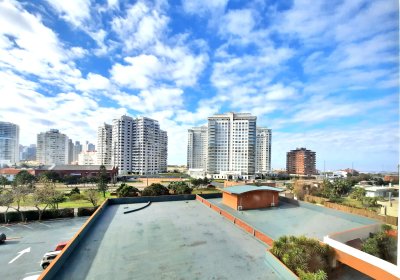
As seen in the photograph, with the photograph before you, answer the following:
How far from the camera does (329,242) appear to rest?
10242mm

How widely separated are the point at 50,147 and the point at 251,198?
529 ft

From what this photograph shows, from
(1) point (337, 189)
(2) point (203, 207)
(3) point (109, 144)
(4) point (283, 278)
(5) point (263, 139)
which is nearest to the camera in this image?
(4) point (283, 278)

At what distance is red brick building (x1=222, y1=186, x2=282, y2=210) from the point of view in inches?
746

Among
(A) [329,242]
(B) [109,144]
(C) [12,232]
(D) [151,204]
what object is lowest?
(C) [12,232]

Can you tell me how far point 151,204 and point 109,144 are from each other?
10106 centimetres

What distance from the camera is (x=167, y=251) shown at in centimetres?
1055

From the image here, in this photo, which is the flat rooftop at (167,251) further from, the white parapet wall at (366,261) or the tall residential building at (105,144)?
the tall residential building at (105,144)

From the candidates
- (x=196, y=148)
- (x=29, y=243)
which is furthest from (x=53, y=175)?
(x=196, y=148)

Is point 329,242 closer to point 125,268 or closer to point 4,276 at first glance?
point 125,268

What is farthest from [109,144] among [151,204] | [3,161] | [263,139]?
[151,204]

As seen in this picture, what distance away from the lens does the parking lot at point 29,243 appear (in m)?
16.5

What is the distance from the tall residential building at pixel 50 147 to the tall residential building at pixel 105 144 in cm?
5048

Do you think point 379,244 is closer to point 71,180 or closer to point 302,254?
point 302,254

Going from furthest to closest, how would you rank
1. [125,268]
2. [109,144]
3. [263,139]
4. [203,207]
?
1. [263,139]
2. [109,144]
3. [203,207]
4. [125,268]
